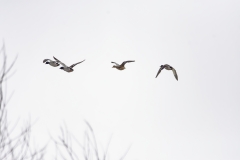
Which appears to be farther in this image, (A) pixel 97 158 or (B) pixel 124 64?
(B) pixel 124 64

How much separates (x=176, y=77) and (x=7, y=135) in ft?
15.5

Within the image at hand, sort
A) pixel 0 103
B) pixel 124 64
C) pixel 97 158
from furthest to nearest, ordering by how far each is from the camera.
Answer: pixel 124 64
pixel 97 158
pixel 0 103

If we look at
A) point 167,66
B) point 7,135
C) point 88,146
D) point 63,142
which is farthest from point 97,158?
point 167,66

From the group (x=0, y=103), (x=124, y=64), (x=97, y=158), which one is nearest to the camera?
(x=0, y=103)

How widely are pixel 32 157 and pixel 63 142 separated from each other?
0.91 meters

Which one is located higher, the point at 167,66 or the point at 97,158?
the point at 167,66

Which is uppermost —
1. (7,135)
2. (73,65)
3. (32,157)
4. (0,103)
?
(73,65)

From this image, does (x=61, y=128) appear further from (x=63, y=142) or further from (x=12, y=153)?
(x=12, y=153)

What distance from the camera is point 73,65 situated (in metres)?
8.62

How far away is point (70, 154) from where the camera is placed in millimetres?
8234

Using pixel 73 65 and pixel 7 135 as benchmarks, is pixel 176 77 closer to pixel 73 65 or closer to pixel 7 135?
pixel 73 65

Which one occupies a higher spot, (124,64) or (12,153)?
(124,64)

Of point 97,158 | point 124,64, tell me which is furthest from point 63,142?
point 124,64

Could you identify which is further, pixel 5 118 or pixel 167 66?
Answer: pixel 167 66
